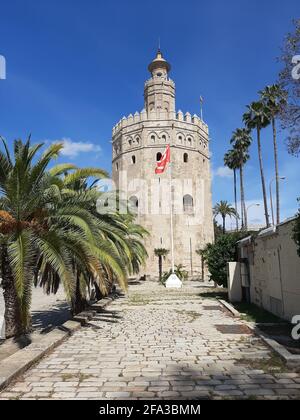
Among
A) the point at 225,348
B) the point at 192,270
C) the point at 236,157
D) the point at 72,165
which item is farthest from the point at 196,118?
the point at 225,348

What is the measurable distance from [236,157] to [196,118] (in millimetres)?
6566

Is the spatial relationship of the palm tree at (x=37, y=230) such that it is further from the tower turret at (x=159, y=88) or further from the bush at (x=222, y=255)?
the tower turret at (x=159, y=88)

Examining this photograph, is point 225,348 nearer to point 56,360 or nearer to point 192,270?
point 56,360

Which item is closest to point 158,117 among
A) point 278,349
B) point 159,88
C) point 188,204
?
point 159,88

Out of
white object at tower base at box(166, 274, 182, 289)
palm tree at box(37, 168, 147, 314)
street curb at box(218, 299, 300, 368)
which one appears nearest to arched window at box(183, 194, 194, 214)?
white object at tower base at box(166, 274, 182, 289)

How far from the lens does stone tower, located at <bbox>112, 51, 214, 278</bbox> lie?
134 feet

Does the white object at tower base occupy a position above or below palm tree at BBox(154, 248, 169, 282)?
below

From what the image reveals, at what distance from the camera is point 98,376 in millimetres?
6125

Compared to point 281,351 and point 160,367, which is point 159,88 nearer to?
point 281,351

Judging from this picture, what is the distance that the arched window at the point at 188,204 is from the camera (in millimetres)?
41375

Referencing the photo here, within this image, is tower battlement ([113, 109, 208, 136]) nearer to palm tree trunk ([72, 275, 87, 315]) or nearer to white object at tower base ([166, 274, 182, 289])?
white object at tower base ([166, 274, 182, 289])

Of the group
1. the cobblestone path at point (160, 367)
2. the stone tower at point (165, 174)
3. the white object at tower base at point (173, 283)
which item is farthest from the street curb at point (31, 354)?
the stone tower at point (165, 174)

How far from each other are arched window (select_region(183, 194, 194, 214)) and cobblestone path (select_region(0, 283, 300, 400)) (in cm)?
3004

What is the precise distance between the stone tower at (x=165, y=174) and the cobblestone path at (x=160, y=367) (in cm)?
Result: 2945
